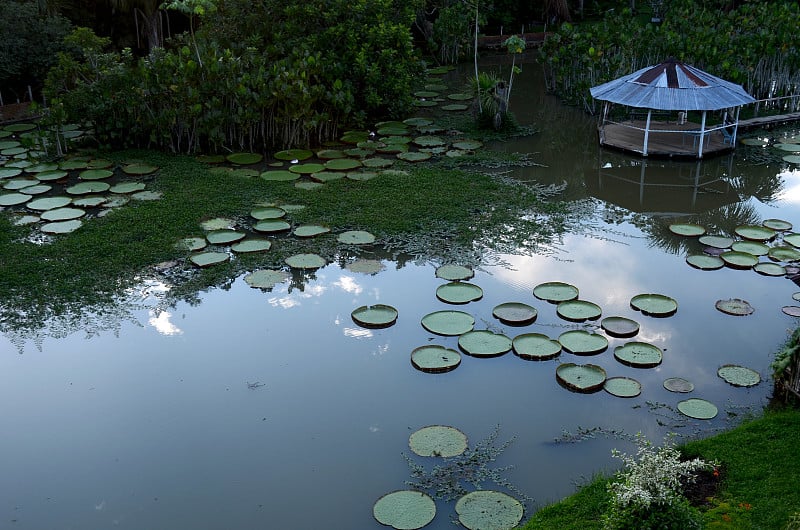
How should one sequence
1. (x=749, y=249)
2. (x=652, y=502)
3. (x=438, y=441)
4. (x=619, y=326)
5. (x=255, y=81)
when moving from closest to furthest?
(x=652, y=502) < (x=438, y=441) < (x=619, y=326) < (x=749, y=249) < (x=255, y=81)

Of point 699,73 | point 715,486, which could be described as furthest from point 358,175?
point 715,486

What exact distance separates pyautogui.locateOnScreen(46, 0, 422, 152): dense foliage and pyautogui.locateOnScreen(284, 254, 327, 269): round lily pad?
3841 millimetres

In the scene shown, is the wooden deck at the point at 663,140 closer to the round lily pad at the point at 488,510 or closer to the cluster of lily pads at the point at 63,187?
the cluster of lily pads at the point at 63,187

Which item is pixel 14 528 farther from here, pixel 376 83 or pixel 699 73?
pixel 699 73

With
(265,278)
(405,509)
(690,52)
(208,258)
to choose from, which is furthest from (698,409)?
(690,52)

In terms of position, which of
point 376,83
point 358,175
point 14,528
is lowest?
point 14,528

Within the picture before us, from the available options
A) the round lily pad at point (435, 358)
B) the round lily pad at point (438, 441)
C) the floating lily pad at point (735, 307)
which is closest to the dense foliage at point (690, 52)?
the floating lily pad at point (735, 307)

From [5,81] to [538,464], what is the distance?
40.3ft

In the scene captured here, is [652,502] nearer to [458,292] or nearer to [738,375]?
[738,375]

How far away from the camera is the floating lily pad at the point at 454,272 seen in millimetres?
7580

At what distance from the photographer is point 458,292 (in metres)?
7.28

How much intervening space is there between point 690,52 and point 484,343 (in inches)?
343

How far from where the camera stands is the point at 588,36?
13758 millimetres

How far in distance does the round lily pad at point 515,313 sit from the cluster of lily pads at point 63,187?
16.0ft
